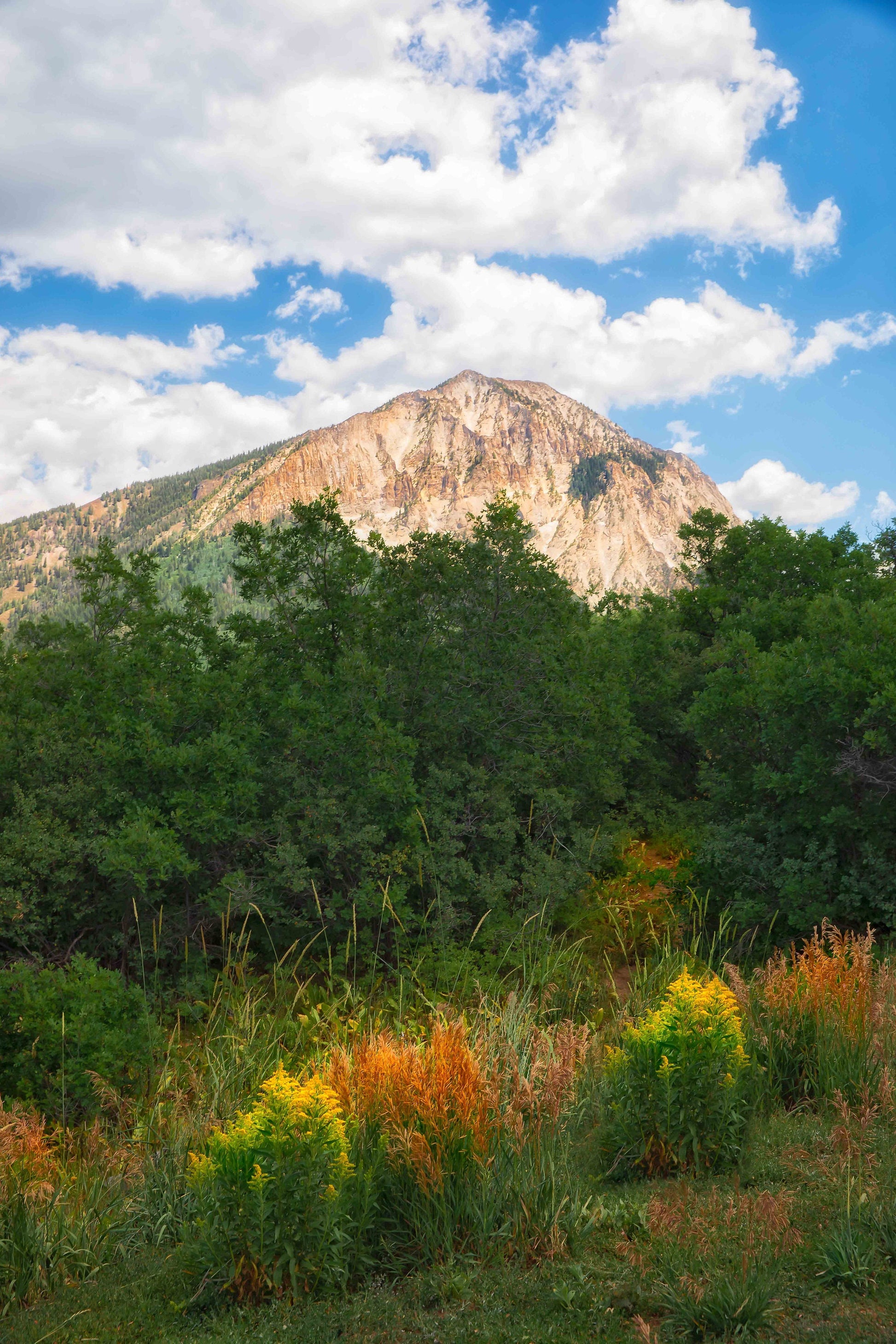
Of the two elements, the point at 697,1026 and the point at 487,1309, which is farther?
the point at 697,1026

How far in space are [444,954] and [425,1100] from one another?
5.50m

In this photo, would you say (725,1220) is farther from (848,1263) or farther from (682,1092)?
(682,1092)

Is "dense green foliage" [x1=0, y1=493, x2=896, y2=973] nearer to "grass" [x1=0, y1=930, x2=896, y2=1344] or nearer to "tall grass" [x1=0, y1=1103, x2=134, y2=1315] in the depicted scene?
"tall grass" [x1=0, y1=1103, x2=134, y2=1315]

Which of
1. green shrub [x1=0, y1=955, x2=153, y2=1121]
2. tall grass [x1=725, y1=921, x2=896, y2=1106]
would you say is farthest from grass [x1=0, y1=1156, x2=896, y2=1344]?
green shrub [x1=0, y1=955, x2=153, y2=1121]

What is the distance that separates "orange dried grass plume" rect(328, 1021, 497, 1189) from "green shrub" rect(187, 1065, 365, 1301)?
293mm

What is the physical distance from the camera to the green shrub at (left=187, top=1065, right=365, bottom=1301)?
3352mm

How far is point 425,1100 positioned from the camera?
3.88 m

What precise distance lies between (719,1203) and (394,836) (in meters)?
7.88

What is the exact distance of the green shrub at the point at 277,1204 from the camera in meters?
3.35

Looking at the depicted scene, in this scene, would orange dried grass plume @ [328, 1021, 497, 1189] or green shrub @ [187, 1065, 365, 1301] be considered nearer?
green shrub @ [187, 1065, 365, 1301]

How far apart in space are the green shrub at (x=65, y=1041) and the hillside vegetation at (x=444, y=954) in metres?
0.05

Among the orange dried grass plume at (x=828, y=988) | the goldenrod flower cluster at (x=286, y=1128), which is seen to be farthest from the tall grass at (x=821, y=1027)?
the goldenrod flower cluster at (x=286, y=1128)

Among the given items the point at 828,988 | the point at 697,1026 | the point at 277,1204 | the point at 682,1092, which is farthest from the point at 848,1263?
the point at 828,988

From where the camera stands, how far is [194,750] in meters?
9.80
